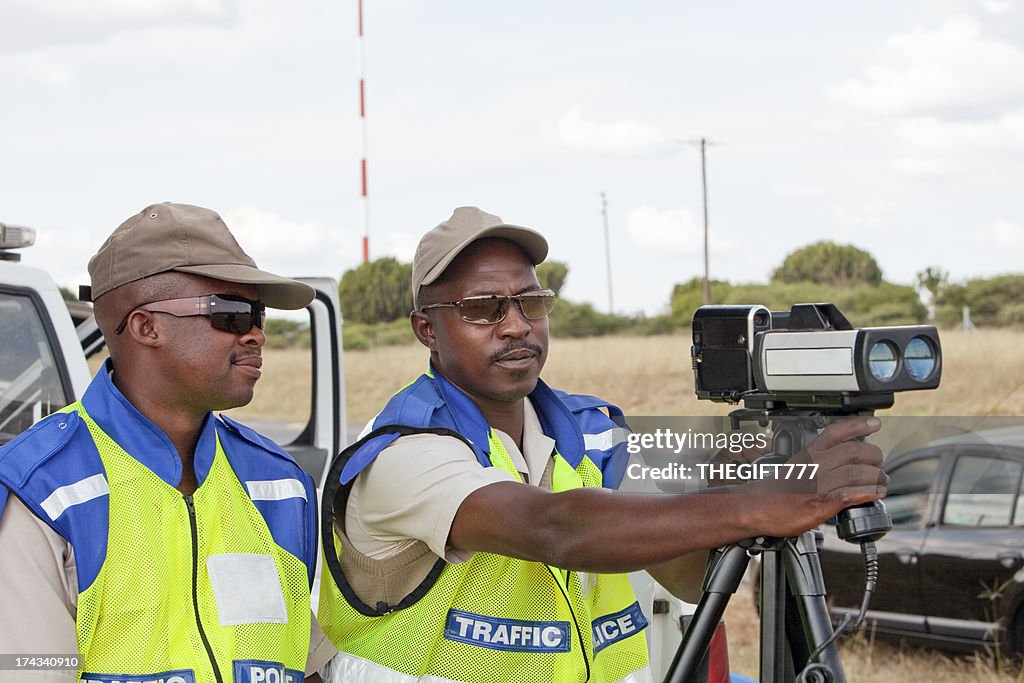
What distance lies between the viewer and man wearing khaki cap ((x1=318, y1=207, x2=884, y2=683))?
1843 mm

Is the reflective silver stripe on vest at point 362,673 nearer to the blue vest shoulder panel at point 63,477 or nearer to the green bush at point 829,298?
the blue vest shoulder panel at point 63,477

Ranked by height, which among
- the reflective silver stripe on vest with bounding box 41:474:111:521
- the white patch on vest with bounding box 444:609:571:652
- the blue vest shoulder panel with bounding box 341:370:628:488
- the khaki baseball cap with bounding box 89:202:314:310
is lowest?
the white patch on vest with bounding box 444:609:571:652

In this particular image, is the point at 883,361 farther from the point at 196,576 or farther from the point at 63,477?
the point at 63,477

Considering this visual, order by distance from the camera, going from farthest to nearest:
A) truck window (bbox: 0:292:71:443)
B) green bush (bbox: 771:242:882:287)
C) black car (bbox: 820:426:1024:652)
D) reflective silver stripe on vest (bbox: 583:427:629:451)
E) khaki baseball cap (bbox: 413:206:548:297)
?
green bush (bbox: 771:242:882:287), black car (bbox: 820:426:1024:652), truck window (bbox: 0:292:71:443), reflective silver stripe on vest (bbox: 583:427:629:451), khaki baseball cap (bbox: 413:206:548:297)

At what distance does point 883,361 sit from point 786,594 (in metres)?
0.47

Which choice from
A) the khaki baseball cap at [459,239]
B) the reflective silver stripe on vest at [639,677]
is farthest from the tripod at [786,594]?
the khaki baseball cap at [459,239]

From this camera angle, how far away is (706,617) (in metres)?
2.02

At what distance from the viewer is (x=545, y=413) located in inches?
98.9

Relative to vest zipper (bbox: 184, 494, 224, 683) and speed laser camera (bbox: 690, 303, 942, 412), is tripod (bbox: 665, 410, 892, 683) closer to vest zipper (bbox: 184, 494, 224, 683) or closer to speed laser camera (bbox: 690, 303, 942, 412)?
speed laser camera (bbox: 690, 303, 942, 412)

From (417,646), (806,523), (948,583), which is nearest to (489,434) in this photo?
(417,646)

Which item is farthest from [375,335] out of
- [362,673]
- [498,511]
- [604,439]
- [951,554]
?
[498,511]

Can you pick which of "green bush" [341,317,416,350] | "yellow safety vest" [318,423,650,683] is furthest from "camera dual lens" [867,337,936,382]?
"green bush" [341,317,416,350]

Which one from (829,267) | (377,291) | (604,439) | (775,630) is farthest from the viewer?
(829,267)
